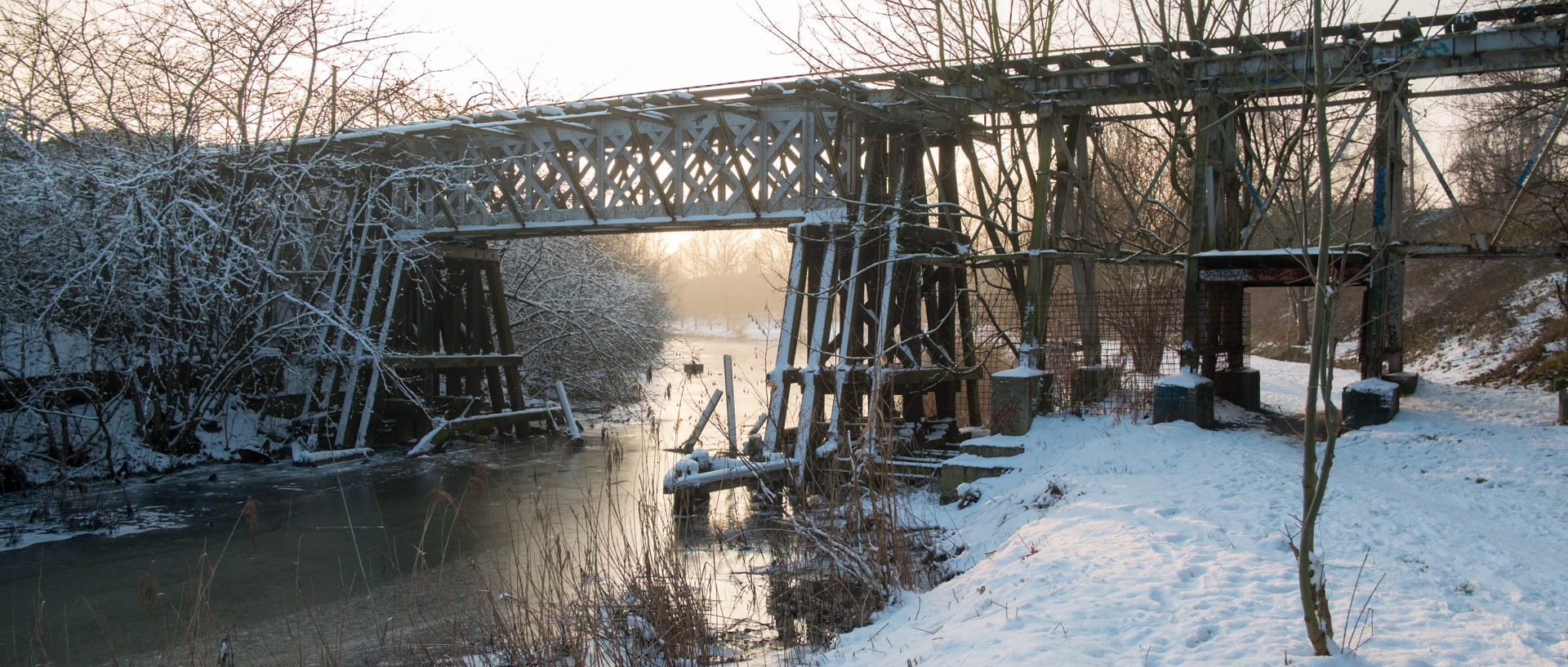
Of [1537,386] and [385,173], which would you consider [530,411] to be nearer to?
[385,173]

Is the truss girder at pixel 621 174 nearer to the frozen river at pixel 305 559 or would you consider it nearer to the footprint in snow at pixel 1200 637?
the frozen river at pixel 305 559

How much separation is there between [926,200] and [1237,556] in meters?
7.92

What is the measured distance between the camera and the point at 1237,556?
16.8 feet

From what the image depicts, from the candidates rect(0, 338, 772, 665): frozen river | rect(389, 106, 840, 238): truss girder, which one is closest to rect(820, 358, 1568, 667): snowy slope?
rect(0, 338, 772, 665): frozen river

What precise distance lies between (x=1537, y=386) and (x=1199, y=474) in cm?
1030

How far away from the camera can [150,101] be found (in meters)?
11.7

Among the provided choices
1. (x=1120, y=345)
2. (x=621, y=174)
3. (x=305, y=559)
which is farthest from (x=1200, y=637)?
(x=621, y=174)

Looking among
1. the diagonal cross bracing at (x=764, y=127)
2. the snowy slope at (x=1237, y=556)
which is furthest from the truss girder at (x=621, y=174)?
the snowy slope at (x=1237, y=556)

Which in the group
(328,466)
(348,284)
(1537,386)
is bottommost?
(328,466)

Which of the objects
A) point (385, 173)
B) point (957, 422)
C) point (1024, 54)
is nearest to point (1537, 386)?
point (957, 422)

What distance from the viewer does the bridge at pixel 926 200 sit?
367 inches

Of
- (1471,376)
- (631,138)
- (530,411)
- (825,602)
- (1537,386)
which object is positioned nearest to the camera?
(825,602)

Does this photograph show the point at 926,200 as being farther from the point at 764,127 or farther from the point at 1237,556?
the point at 1237,556

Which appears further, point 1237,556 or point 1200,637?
point 1237,556
